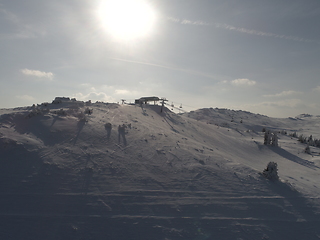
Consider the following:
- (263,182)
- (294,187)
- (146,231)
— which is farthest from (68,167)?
(294,187)

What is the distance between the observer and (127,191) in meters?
6.16

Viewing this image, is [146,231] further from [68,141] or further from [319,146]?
[319,146]

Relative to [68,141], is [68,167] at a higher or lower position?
lower

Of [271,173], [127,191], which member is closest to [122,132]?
[127,191]

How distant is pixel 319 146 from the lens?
19.7 meters

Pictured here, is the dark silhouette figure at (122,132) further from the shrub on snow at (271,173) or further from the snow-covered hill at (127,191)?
the shrub on snow at (271,173)

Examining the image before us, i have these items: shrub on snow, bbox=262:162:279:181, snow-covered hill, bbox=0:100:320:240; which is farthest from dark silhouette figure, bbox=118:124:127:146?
shrub on snow, bbox=262:162:279:181

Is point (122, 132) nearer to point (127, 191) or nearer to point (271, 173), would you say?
point (127, 191)

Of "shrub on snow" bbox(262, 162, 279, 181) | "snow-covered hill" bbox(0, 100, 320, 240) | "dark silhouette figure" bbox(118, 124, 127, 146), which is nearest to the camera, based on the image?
"snow-covered hill" bbox(0, 100, 320, 240)

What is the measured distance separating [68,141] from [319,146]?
22.1m

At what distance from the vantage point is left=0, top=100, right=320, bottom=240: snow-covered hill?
512 centimetres

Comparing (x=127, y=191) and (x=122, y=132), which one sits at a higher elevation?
(x=122, y=132)

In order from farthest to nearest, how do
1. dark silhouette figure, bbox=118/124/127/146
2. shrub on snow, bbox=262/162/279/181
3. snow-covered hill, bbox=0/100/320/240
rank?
dark silhouette figure, bbox=118/124/127/146
shrub on snow, bbox=262/162/279/181
snow-covered hill, bbox=0/100/320/240

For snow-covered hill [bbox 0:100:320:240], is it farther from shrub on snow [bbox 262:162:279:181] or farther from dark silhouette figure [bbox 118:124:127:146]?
shrub on snow [bbox 262:162:279:181]
